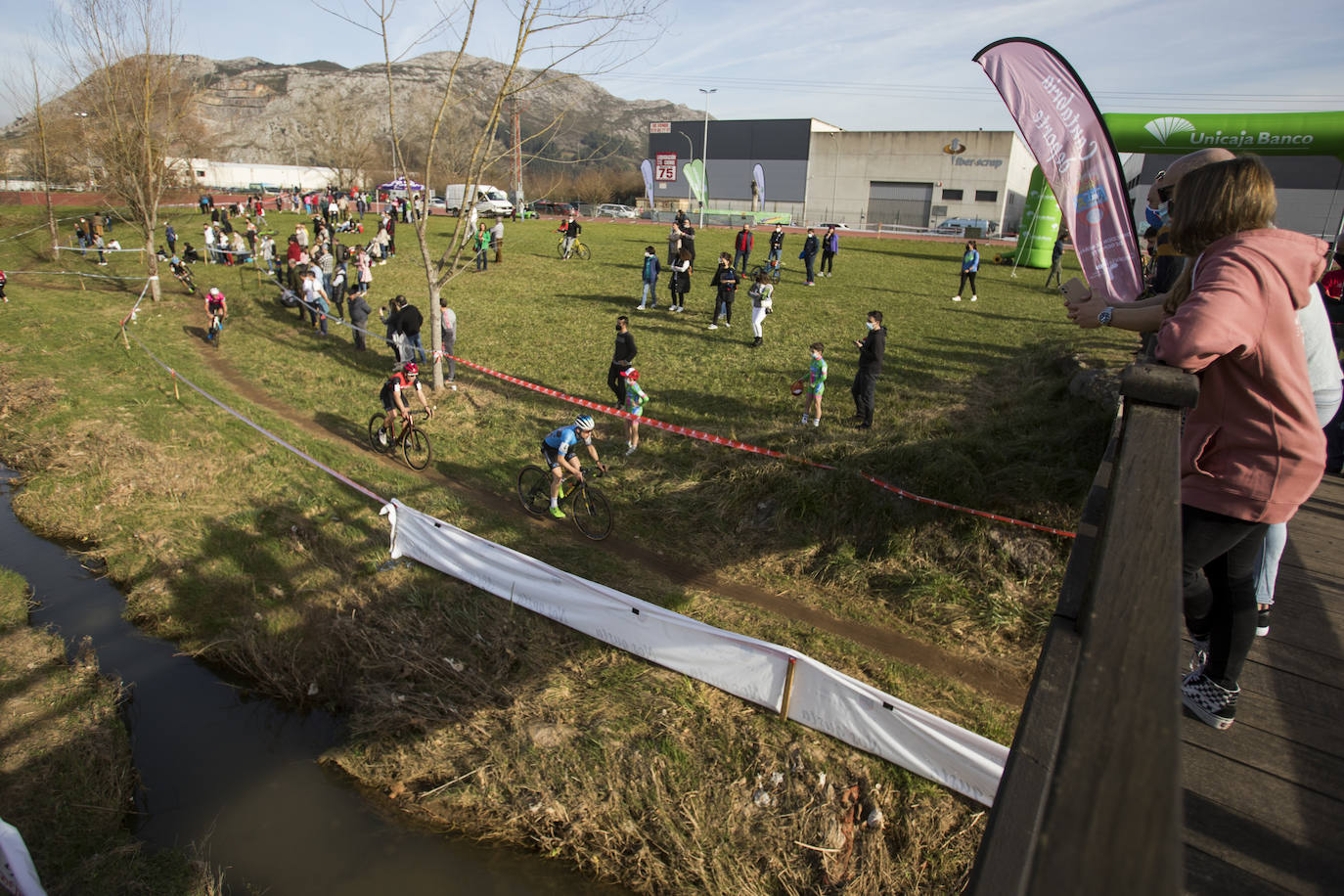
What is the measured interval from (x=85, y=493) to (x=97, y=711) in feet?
19.8

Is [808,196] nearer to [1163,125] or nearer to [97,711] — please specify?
[1163,125]

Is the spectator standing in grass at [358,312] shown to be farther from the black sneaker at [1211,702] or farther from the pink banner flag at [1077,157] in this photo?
the black sneaker at [1211,702]

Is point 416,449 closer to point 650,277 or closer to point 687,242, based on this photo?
point 650,277

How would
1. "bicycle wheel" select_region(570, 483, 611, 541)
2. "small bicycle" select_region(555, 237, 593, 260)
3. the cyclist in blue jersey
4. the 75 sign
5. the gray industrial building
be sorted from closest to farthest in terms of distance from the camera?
the cyclist in blue jersey < "bicycle wheel" select_region(570, 483, 611, 541) < "small bicycle" select_region(555, 237, 593, 260) < the 75 sign < the gray industrial building

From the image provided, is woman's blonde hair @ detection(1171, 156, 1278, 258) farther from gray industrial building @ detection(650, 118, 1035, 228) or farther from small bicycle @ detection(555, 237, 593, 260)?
gray industrial building @ detection(650, 118, 1035, 228)

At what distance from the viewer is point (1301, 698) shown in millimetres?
2963

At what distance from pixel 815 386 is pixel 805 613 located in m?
4.43

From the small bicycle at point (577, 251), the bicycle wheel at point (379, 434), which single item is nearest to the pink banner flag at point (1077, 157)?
the bicycle wheel at point (379, 434)

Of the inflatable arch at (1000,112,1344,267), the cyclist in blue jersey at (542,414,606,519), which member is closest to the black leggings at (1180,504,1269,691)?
the cyclist in blue jersey at (542,414,606,519)

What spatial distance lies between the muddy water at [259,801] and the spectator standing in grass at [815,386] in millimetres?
8035

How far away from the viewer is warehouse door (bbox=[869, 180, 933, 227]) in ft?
209

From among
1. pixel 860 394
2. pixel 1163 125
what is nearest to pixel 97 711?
pixel 860 394

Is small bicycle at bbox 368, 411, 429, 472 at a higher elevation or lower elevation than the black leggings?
lower

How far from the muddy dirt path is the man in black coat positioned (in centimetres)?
428
